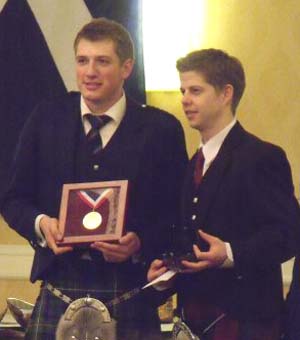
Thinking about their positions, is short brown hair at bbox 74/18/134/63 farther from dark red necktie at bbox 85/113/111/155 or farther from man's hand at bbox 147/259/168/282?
man's hand at bbox 147/259/168/282

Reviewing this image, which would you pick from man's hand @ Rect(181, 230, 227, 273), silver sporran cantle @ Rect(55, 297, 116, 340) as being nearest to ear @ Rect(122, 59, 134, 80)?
man's hand @ Rect(181, 230, 227, 273)

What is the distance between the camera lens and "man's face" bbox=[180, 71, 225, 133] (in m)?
2.95

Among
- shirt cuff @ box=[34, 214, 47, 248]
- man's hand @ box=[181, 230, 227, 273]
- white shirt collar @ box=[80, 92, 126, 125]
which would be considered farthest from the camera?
white shirt collar @ box=[80, 92, 126, 125]

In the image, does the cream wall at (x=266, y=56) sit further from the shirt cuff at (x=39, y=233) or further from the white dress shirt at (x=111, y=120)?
the shirt cuff at (x=39, y=233)

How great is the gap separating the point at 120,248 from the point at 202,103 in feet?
1.58

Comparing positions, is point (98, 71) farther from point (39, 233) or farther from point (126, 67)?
point (39, 233)

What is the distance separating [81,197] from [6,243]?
1.56m

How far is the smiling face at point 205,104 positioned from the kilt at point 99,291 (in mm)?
451

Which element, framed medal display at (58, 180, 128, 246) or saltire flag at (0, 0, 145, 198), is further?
saltire flag at (0, 0, 145, 198)

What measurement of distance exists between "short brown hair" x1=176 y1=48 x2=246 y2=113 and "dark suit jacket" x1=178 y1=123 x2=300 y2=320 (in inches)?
7.8

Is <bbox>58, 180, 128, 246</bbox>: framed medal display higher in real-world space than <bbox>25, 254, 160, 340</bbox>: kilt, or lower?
higher

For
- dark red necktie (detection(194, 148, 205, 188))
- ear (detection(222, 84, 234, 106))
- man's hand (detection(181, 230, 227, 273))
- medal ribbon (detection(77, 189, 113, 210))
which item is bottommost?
A: man's hand (detection(181, 230, 227, 273))

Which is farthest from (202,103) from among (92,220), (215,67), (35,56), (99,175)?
(35,56)

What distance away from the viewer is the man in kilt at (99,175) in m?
2.87
